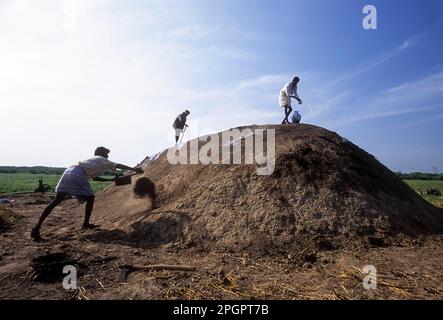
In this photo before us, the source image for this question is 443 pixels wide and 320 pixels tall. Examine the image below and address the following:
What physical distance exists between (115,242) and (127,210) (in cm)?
149

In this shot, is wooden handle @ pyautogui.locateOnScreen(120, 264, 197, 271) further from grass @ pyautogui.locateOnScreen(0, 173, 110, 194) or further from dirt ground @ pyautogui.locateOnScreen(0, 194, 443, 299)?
grass @ pyautogui.locateOnScreen(0, 173, 110, 194)

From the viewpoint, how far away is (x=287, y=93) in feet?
27.8

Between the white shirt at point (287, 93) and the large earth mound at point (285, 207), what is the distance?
6.52 feet

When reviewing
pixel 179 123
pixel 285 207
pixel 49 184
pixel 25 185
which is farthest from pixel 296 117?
pixel 49 184

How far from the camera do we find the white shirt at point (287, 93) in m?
8.51

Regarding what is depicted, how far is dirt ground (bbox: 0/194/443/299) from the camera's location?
3123 mm

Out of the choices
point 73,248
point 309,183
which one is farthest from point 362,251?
point 73,248

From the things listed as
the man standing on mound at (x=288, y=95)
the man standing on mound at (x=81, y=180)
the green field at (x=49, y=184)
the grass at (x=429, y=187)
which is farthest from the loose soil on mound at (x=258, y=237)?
the green field at (x=49, y=184)

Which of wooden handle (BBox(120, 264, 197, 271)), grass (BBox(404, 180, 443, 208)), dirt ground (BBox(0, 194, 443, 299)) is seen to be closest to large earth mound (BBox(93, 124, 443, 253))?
dirt ground (BBox(0, 194, 443, 299))

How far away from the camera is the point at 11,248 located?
453cm

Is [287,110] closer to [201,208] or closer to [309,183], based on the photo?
[309,183]

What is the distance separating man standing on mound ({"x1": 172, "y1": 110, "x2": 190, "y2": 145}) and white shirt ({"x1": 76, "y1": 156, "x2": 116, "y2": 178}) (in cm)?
400

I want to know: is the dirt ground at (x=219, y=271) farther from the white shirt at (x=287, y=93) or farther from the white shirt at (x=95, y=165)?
the white shirt at (x=287, y=93)

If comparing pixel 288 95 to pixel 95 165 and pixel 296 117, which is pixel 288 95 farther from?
pixel 95 165
